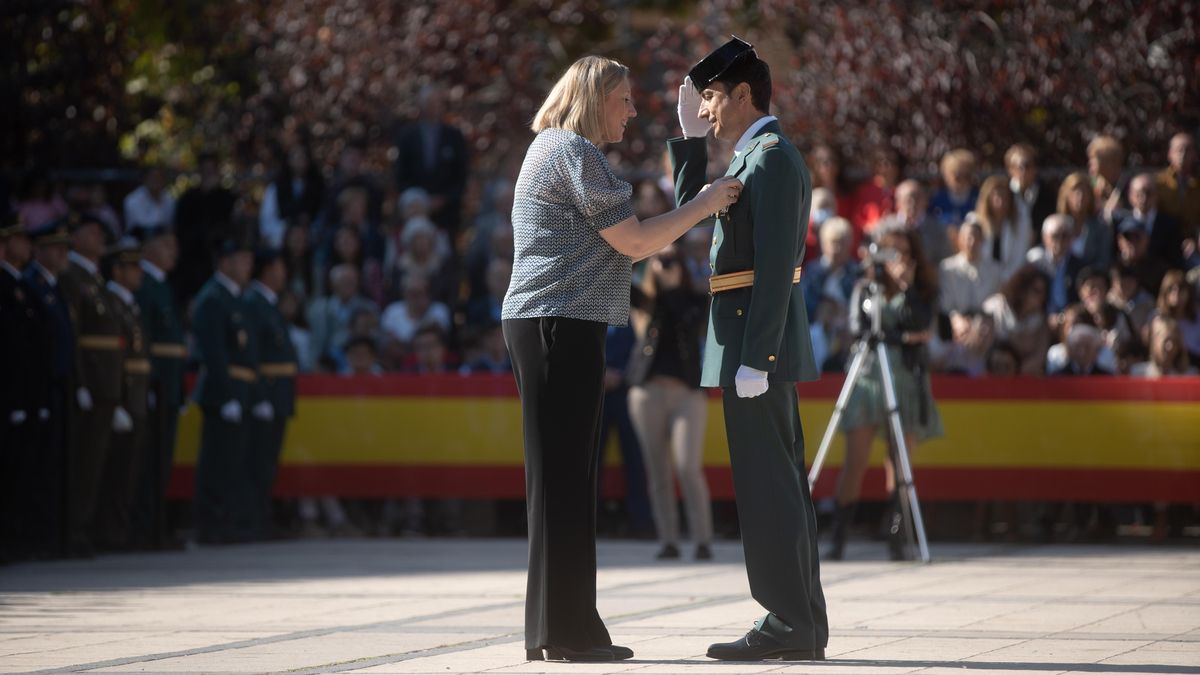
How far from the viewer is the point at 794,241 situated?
7.38 metres

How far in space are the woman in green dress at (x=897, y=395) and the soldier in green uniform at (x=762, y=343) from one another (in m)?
4.64

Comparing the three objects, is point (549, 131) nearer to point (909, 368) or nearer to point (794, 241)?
point (794, 241)

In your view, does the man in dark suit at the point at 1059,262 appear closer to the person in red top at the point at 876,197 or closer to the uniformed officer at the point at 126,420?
the person in red top at the point at 876,197

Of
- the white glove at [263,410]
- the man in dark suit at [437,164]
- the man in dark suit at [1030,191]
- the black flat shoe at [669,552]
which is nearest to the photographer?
the black flat shoe at [669,552]

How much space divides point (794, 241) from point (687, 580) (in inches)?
158

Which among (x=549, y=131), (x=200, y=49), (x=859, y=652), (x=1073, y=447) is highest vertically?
(x=200, y=49)

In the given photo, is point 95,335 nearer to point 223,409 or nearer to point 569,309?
point 223,409

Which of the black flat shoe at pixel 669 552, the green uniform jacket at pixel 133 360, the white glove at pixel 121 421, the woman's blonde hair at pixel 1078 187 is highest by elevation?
the woman's blonde hair at pixel 1078 187

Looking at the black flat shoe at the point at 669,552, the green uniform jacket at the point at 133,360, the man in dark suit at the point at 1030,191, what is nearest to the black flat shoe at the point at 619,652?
the black flat shoe at the point at 669,552

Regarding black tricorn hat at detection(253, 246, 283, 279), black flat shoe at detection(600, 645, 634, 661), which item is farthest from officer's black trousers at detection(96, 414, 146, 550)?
black flat shoe at detection(600, 645, 634, 661)

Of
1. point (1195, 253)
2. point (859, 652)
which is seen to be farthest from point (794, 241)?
point (1195, 253)

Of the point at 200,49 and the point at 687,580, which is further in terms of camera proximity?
the point at 200,49

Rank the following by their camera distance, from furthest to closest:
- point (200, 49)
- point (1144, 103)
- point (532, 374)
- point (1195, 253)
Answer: point (200, 49) < point (1144, 103) < point (1195, 253) < point (532, 374)

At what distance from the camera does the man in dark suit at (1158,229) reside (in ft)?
48.7
